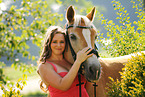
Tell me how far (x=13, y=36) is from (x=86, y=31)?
3.53 metres

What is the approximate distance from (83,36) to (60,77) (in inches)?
24.3

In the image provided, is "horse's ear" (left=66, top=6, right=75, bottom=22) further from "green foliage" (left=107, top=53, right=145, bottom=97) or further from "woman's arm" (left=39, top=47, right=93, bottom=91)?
"green foliage" (left=107, top=53, right=145, bottom=97)

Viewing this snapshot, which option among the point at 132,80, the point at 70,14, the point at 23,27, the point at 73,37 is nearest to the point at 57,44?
the point at 73,37

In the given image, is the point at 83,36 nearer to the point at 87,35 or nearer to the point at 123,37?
the point at 87,35

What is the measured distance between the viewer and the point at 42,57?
2.27 metres

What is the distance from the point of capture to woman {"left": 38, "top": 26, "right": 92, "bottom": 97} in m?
1.94

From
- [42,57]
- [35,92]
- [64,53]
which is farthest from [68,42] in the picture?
[35,92]

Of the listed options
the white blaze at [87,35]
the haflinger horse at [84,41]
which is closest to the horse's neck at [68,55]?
the haflinger horse at [84,41]

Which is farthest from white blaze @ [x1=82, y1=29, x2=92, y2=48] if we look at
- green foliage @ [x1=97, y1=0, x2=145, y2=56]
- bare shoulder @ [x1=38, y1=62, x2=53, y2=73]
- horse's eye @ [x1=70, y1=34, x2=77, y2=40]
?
green foliage @ [x1=97, y1=0, x2=145, y2=56]

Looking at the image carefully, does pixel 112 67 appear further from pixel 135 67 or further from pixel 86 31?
pixel 135 67

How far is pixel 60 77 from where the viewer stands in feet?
6.54

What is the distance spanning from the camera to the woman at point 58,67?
1936mm

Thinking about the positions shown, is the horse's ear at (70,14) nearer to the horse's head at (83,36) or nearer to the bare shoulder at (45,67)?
the horse's head at (83,36)

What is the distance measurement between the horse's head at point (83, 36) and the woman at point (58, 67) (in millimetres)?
100
